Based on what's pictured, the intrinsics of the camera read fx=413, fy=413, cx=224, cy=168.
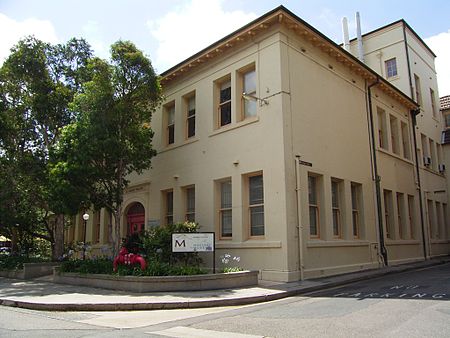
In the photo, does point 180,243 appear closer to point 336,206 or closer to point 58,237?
point 336,206

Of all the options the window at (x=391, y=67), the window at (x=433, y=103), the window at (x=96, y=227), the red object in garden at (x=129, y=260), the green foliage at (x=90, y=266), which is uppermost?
the window at (x=391, y=67)

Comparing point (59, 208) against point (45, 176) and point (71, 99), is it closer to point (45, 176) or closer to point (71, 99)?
point (45, 176)

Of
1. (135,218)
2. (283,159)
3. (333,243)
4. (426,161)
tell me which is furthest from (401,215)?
(135,218)

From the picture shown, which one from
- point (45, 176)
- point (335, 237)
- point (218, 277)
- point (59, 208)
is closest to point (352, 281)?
point (335, 237)

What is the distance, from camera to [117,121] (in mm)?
15641

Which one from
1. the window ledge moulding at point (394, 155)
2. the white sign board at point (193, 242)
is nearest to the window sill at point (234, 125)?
the white sign board at point (193, 242)

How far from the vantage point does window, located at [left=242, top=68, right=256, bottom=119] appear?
1573cm

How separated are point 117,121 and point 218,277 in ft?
24.1

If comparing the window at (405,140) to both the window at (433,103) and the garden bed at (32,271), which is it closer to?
the window at (433,103)

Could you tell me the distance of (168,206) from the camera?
19047 mm

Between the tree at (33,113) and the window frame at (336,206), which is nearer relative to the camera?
the window frame at (336,206)

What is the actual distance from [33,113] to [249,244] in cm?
1158

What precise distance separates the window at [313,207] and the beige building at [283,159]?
0.13 ft

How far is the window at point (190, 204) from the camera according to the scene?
1742 cm
